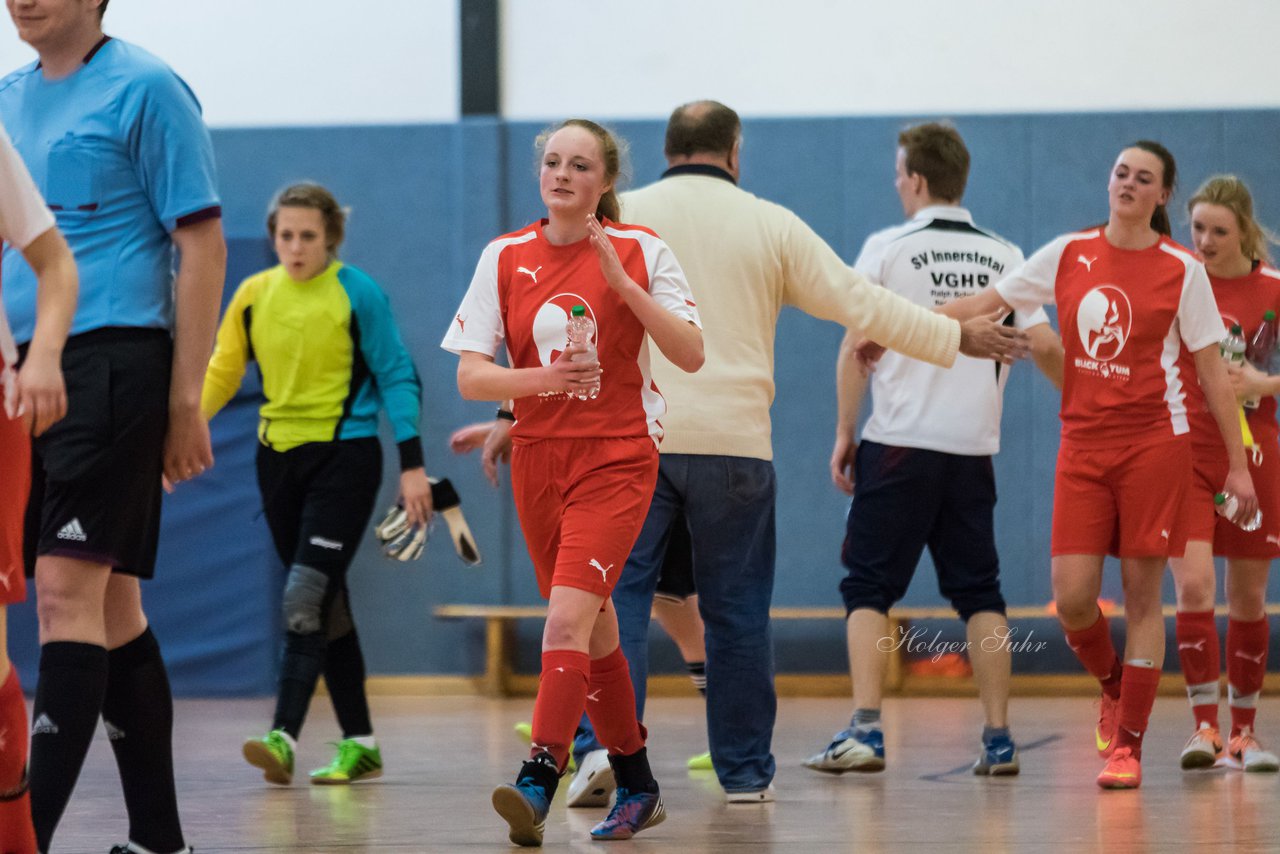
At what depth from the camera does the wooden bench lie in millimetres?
7719

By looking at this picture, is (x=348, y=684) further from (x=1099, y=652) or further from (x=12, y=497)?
(x=12, y=497)

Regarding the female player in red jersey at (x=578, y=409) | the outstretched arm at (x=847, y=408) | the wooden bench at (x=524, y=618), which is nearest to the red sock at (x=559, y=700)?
the female player in red jersey at (x=578, y=409)

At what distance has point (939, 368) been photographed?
4.96 meters

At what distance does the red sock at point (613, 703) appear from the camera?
3537 millimetres

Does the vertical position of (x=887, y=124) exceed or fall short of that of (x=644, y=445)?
it exceeds it

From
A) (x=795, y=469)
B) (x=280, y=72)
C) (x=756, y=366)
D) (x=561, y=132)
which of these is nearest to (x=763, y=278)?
(x=756, y=366)

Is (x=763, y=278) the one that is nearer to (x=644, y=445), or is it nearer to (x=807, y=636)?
(x=644, y=445)

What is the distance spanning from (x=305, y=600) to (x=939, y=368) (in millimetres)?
2000

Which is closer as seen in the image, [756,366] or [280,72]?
[756,366]

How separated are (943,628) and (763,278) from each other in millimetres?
4253

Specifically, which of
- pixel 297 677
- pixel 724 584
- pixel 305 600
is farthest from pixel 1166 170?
pixel 297 677

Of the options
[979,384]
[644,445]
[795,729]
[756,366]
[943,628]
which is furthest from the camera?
[943,628]

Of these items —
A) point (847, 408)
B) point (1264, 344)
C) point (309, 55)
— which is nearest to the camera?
point (1264, 344)

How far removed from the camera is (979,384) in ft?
16.3
